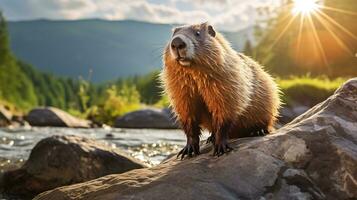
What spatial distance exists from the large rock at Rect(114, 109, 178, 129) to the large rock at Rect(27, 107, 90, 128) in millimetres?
1426

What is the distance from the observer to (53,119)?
20484 millimetres

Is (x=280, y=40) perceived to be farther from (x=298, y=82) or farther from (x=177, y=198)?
(x=177, y=198)

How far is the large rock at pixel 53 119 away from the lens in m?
20.0

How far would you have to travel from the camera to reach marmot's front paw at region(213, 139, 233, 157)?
14.6ft

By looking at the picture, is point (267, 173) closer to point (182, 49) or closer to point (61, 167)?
point (182, 49)

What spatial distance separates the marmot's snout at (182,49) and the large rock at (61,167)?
3.07m

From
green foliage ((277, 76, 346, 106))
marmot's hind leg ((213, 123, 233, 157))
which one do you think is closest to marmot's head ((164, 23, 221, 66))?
marmot's hind leg ((213, 123, 233, 157))

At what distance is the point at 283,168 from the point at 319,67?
117ft

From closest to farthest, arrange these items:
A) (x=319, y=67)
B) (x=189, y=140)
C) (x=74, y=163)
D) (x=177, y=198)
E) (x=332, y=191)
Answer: (x=177, y=198) < (x=332, y=191) < (x=189, y=140) < (x=74, y=163) < (x=319, y=67)

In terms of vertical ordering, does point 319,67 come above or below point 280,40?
below

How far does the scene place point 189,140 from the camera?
5.00 metres

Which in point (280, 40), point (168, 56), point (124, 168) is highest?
point (280, 40)

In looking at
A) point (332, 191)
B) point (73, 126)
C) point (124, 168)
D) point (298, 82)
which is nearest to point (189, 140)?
point (332, 191)

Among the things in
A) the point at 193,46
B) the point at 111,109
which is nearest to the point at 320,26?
the point at 111,109
